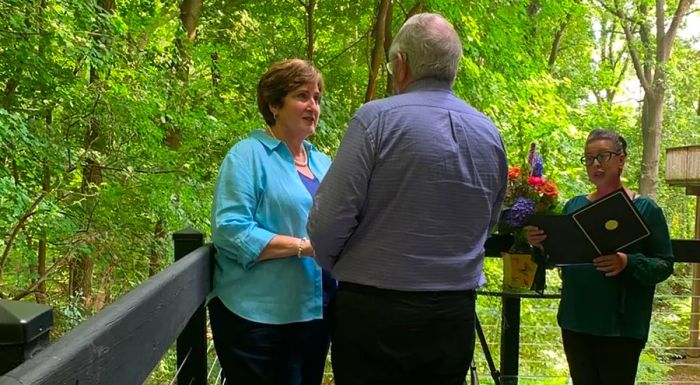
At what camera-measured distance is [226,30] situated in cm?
831

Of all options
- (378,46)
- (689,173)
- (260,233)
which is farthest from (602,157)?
(689,173)

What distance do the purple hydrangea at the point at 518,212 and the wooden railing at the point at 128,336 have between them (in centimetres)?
102

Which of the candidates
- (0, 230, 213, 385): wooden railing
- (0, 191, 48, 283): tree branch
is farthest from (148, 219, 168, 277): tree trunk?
(0, 230, 213, 385): wooden railing

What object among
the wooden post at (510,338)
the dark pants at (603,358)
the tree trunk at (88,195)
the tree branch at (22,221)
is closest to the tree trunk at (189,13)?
the tree trunk at (88,195)

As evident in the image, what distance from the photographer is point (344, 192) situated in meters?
1.47

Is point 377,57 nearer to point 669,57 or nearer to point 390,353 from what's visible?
point 390,353

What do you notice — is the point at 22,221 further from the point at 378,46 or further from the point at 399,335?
the point at 399,335

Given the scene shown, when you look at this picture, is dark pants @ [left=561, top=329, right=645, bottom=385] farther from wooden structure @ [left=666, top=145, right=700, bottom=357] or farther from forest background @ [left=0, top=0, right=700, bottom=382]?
wooden structure @ [left=666, top=145, right=700, bottom=357]

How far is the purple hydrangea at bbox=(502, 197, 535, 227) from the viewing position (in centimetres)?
218

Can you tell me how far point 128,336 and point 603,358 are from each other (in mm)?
1762

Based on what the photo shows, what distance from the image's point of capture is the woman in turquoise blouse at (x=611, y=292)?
2.13m

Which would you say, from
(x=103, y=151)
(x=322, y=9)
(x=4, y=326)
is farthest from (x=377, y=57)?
(x=4, y=326)

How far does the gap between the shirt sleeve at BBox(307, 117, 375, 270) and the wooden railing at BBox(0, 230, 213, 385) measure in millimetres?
365

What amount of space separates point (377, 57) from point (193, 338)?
18.6ft
